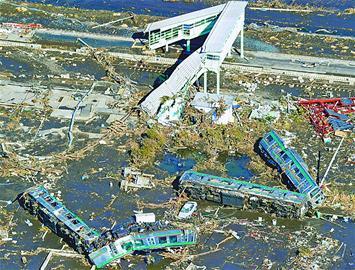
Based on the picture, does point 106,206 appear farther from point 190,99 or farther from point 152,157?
point 190,99

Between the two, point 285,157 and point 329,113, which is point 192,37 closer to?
point 329,113

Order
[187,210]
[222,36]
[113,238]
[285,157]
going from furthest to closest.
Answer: [222,36] < [285,157] < [187,210] < [113,238]

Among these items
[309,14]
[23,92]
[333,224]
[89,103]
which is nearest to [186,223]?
[333,224]

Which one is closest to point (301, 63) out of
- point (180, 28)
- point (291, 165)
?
point (180, 28)

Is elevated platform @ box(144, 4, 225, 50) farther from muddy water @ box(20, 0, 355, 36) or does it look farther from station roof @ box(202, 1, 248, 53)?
muddy water @ box(20, 0, 355, 36)

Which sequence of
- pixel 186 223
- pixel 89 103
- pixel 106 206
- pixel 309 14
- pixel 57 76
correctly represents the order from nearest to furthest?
pixel 186 223 < pixel 106 206 < pixel 89 103 < pixel 57 76 < pixel 309 14

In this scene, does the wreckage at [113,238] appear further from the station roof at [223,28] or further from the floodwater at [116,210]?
the station roof at [223,28]
